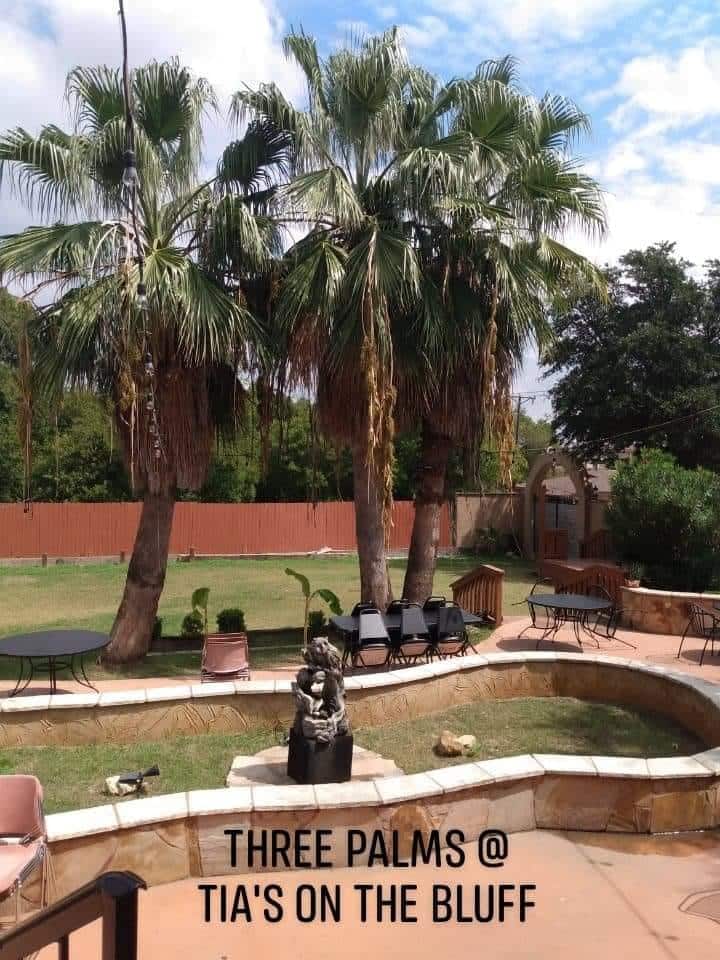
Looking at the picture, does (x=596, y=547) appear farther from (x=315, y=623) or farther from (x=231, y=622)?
(x=231, y=622)

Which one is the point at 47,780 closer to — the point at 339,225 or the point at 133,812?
the point at 133,812

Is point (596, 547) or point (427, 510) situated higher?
point (427, 510)

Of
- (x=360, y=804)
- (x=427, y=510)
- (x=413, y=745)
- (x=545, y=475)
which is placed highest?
(x=545, y=475)

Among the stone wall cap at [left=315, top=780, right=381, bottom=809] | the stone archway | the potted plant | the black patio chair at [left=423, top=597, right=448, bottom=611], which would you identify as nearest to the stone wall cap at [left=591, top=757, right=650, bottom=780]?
the stone wall cap at [left=315, top=780, right=381, bottom=809]

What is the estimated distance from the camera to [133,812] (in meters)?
4.48

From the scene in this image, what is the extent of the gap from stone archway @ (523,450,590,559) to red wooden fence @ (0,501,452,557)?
12.3ft

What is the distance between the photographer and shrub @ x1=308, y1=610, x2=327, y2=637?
12.4m

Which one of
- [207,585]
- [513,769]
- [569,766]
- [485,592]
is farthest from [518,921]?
[207,585]

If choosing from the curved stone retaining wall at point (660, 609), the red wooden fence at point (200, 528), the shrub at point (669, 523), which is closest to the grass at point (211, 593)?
the red wooden fence at point (200, 528)

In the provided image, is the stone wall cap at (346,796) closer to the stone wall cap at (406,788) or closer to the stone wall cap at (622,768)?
the stone wall cap at (406,788)

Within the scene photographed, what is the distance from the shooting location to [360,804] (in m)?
4.77

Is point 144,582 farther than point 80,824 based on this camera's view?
Yes

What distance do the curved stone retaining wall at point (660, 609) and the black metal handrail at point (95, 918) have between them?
38.3 ft

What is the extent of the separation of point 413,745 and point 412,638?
2.79m
